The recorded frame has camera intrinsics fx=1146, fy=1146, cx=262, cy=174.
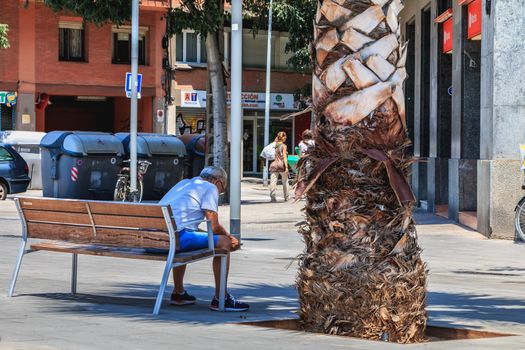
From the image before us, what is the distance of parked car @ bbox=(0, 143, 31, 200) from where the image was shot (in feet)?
99.4

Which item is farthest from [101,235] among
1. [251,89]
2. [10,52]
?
[251,89]

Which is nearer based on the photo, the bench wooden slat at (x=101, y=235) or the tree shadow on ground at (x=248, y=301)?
the tree shadow on ground at (x=248, y=301)

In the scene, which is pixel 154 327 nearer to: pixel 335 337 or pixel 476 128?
pixel 335 337

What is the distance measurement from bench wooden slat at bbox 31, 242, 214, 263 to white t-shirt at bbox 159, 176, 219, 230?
33 centimetres

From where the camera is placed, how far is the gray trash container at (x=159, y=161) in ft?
101

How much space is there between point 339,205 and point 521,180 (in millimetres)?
10489

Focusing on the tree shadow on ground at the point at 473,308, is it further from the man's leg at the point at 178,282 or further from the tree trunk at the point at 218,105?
the tree trunk at the point at 218,105

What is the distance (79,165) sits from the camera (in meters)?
28.6

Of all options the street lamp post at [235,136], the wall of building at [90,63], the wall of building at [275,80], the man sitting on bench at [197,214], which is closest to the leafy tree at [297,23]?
the wall of building at [90,63]

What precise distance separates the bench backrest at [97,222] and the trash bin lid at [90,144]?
18.6 metres

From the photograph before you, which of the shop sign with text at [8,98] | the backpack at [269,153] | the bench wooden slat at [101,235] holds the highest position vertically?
the shop sign with text at [8,98]

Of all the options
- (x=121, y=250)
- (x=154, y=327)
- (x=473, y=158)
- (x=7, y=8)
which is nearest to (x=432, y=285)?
(x=121, y=250)

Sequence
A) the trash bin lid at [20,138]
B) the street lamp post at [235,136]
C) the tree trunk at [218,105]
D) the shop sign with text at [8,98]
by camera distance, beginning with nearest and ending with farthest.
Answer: the street lamp post at [235,136]
the tree trunk at [218,105]
the trash bin lid at [20,138]
the shop sign with text at [8,98]

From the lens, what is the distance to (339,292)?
25.3 feet
